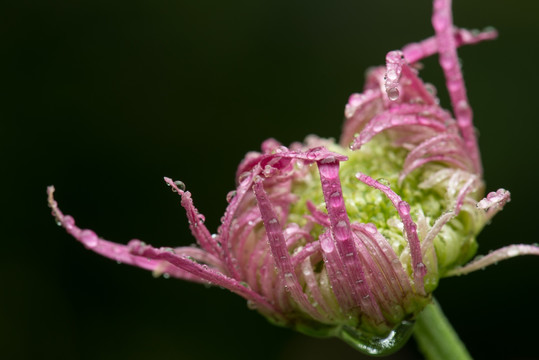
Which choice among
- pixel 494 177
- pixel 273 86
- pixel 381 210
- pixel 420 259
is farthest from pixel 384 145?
pixel 273 86

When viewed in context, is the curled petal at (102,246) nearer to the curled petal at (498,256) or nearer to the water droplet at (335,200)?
the water droplet at (335,200)

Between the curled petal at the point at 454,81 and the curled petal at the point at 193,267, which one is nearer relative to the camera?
the curled petal at the point at 193,267

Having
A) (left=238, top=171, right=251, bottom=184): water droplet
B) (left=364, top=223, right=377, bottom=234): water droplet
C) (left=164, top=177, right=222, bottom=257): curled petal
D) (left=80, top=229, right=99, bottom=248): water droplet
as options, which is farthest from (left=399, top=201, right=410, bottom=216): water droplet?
(left=80, top=229, right=99, bottom=248): water droplet

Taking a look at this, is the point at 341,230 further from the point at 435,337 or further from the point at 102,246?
the point at 102,246

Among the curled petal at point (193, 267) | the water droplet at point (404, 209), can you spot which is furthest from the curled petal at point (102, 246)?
the water droplet at point (404, 209)

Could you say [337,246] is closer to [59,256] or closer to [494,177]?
[494,177]

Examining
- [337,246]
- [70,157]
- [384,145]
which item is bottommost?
[337,246]

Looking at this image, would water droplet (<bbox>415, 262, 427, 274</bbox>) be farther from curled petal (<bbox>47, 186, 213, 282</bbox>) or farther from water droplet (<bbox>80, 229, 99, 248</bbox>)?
water droplet (<bbox>80, 229, 99, 248</bbox>)

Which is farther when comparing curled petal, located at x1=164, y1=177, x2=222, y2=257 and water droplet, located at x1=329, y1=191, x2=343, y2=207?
curled petal, located at x1=164, y1=177, x2=222, y2=257

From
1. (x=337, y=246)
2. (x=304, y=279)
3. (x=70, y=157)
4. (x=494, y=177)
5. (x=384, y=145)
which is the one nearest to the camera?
(x=337, y=246)
